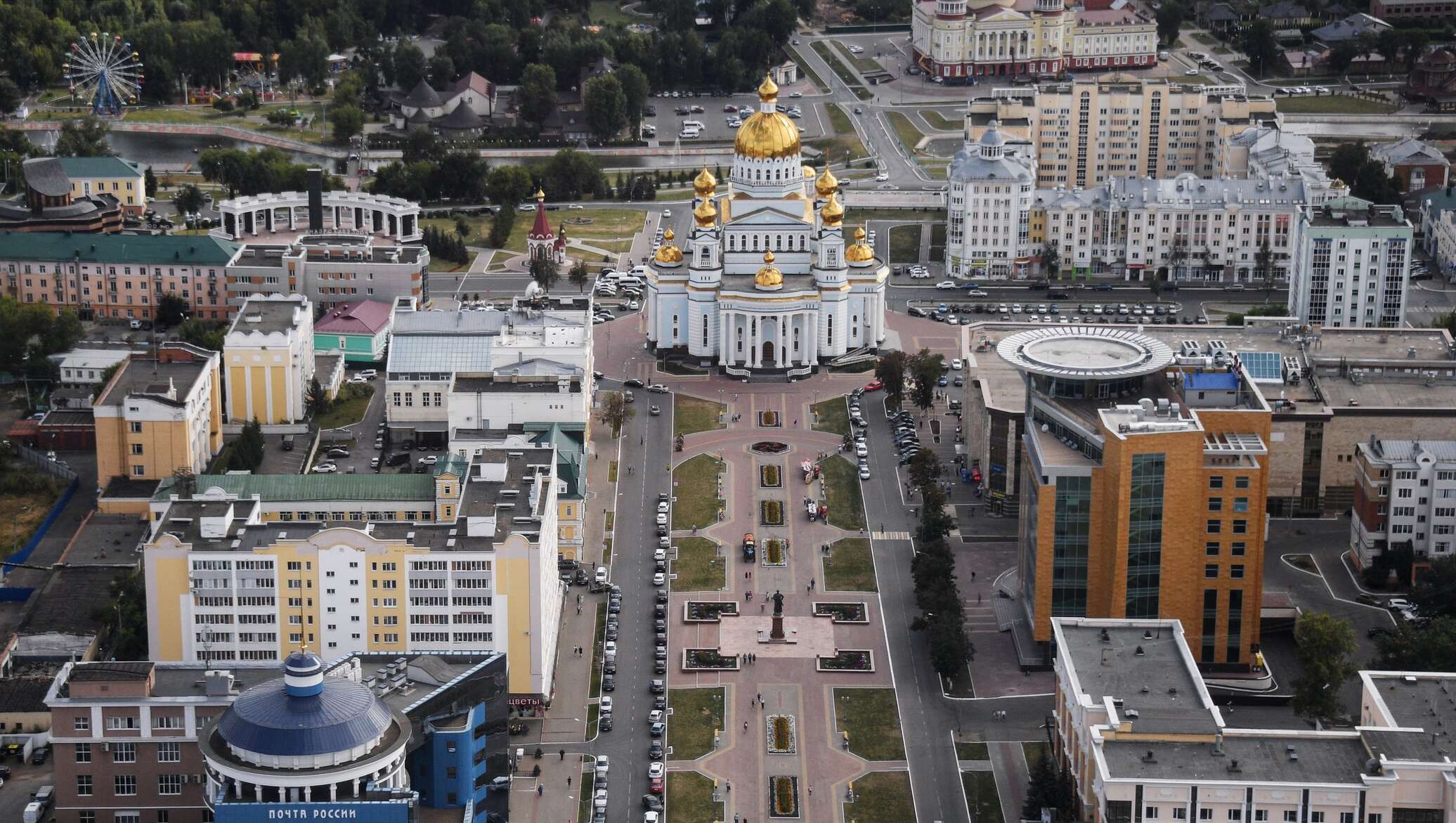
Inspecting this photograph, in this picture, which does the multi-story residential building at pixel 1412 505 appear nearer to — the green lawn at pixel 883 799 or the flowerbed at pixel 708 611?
the flowerbed at pixel 708 611

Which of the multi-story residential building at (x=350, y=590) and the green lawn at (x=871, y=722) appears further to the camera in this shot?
the multi-story residential building at (x=350, y=590)

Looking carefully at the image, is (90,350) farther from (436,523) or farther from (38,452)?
(436,523)

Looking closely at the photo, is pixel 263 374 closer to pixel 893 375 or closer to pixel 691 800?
pixel 893 375

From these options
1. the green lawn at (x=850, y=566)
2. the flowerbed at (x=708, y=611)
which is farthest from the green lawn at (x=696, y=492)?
the flowerbed at (x=708, y=611)

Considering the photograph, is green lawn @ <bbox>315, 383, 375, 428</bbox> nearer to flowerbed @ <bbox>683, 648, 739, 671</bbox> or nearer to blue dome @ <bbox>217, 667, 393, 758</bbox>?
flowerbed @ <bbox>683, 648, 739, 671</bbox>

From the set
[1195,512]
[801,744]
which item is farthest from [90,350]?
[1195,512]

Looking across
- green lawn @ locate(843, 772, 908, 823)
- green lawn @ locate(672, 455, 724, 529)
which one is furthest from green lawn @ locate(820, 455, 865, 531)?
green lawn @ locate(843, 772, 908, 823)
